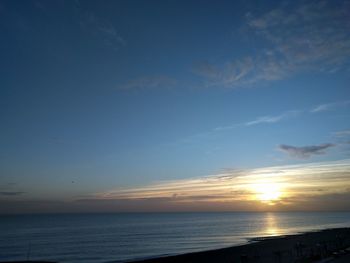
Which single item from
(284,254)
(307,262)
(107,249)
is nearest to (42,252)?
(107,249)

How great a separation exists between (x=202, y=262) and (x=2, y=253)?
39990 mm

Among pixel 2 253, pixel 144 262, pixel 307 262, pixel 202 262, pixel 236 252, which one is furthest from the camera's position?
pixel 2 253

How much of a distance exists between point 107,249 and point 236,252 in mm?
26974

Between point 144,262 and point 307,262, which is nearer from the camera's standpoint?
point 307,262

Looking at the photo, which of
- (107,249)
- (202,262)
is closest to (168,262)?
(202,262)

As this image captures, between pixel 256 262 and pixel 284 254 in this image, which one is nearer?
pixel 256 262

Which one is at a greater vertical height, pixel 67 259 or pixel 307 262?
pixel 307 262

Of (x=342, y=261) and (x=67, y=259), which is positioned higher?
(x=342, y=261)

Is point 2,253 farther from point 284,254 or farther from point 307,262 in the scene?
point 307,262

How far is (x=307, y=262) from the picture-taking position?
985 inches

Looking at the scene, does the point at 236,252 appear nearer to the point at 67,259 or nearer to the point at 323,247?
the point at 323,247

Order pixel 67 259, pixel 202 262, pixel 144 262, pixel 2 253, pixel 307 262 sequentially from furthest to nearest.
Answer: pixel 2 253 → pixel 67 259 → pixel 202 262 → pixel 144 262 → pixel 307 262

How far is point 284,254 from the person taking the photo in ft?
121

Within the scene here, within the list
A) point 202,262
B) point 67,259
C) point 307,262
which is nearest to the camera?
point 307,262
